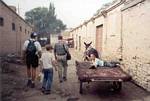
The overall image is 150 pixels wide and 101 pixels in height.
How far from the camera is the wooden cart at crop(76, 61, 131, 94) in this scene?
8.67m

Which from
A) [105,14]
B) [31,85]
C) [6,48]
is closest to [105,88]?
[31,85]

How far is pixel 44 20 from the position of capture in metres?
84.3

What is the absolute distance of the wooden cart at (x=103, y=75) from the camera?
867cm

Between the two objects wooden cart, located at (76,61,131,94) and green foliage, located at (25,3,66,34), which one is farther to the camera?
green foliage, located at (25,3,66,34)

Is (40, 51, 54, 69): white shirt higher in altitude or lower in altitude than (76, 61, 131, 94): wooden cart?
higher

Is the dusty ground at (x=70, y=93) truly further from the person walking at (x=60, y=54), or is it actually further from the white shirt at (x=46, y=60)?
the white shirt at (x=46, y=60)

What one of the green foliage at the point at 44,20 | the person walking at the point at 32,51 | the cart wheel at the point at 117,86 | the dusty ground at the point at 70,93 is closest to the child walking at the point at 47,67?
the dusty ground at the point at 70,93

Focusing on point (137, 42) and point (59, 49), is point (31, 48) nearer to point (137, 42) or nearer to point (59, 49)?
point (59, 49)

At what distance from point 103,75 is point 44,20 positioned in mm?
76679

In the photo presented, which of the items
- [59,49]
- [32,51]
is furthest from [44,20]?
[32,51]

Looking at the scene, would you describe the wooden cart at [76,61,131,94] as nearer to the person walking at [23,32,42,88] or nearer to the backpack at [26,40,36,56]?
the person walking at [23,32,42,88]

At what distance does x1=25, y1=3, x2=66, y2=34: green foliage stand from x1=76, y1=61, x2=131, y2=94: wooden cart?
238 feet

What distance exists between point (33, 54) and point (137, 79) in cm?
391

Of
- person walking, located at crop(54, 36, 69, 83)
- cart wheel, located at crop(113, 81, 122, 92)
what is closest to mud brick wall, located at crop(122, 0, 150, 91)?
cart wheel, located at crop(113, 81, 122, 92)
